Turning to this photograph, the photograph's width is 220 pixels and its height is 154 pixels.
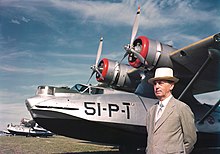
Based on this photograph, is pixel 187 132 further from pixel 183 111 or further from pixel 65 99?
pixel 65 99

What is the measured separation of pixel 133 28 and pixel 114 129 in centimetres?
487

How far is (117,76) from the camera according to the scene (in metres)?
13.2

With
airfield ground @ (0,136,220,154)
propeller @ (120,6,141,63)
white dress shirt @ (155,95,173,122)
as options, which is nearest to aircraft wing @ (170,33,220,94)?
propeller @ (120,6,141,63)

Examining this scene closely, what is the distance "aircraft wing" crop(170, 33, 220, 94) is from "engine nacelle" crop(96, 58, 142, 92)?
12.4 ft

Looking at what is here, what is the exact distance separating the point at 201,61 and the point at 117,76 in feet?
17.8

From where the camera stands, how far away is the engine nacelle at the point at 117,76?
1320 cm

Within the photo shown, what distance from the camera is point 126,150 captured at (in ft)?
31.7

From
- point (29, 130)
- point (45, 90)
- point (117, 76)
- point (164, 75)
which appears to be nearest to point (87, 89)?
point (45, 90)

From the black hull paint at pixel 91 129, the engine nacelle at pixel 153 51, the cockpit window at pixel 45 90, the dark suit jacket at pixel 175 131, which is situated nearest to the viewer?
the dark suit jacket at pixel 175 131

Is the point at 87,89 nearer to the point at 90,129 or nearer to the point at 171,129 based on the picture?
the point at 90,129

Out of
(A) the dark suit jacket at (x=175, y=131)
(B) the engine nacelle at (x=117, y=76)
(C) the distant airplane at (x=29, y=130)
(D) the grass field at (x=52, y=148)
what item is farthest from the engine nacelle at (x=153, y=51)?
(C) the distant airplane at (x=29, y=130)

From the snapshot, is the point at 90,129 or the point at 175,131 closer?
the point at 175,131

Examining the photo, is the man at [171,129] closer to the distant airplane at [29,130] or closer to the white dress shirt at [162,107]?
the white dress shirt at [162,107]

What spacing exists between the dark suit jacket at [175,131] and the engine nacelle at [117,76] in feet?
33.6
